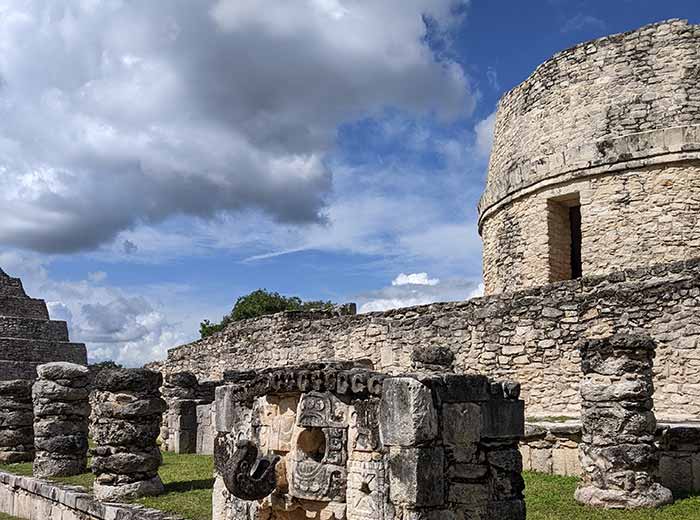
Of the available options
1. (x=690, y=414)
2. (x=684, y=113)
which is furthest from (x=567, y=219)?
(x=690, y=414)

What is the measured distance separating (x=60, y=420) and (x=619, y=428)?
7828mm

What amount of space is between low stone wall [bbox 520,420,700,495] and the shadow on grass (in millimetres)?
3785

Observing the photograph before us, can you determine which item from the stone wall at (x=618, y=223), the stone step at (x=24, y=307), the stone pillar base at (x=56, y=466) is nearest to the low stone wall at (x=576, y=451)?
the stone wall at (x=618, y=223)

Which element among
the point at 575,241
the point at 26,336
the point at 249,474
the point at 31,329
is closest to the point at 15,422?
the point at 249,474

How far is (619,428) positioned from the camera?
6.53m

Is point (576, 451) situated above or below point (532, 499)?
above

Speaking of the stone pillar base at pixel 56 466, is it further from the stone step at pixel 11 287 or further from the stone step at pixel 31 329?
the stone step at pixel 11 287

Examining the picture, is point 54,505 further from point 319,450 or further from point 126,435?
point 319,450

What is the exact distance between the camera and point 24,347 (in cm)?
2473

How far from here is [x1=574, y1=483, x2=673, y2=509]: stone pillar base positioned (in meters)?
6.28

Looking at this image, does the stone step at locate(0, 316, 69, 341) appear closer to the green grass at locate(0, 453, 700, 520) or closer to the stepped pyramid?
the stepped pyramid

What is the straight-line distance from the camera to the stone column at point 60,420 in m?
10.4

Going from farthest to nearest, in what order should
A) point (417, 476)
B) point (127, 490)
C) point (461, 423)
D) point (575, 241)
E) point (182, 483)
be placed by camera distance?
1. point (575, 241)
2. point (182, 483)
3. point (127, 490)
4. point (461, 423)
5. point (417, 476)

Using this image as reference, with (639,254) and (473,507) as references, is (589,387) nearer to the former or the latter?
(473,507)
